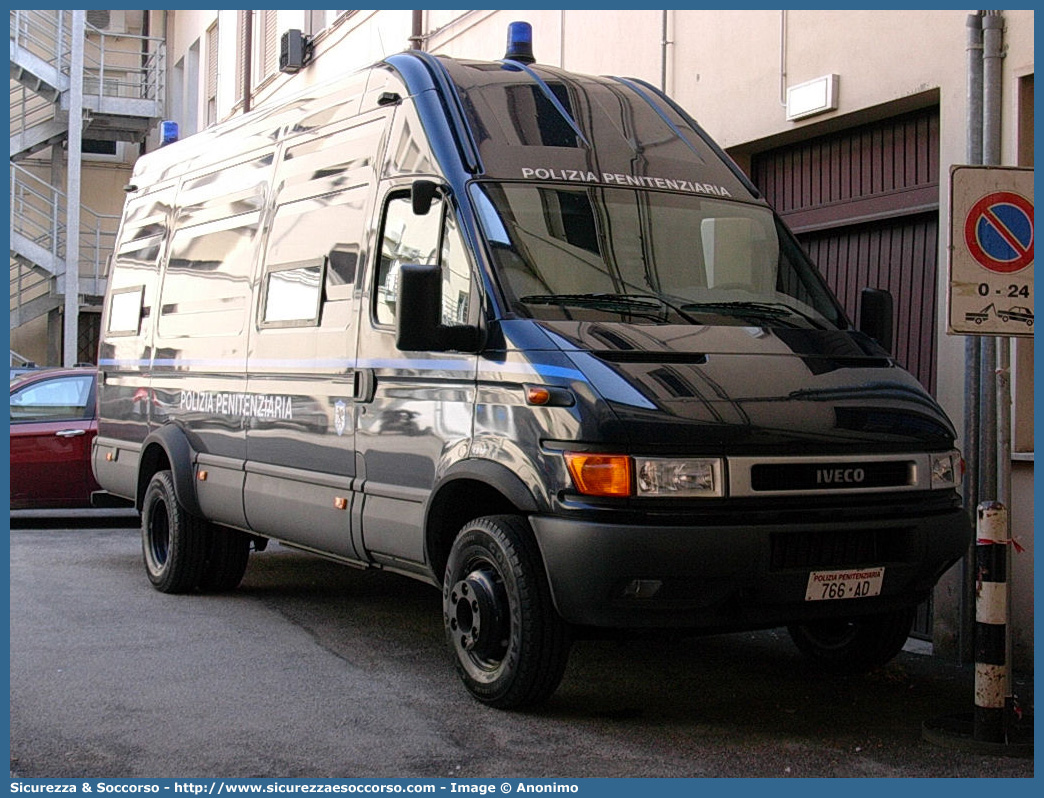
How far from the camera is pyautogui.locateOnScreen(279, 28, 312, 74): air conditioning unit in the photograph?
18.9 m

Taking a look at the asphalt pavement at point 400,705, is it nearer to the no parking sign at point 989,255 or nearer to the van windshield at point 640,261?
the van windshield at point 640,261

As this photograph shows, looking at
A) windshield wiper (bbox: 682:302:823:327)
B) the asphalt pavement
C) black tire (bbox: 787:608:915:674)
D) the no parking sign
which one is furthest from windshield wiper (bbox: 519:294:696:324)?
black tire (bbox: 787:608:915:674)

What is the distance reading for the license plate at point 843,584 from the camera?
581 cm

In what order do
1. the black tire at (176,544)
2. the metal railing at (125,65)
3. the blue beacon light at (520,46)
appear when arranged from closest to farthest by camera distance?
1. the blue beacon light at (520,46)
2. the black tire at (176,544)
3. the metal railing at (125,65)

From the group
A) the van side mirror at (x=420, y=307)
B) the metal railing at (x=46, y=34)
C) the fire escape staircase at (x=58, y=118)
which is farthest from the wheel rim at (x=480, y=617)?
the metal railing at (x=46, y=34)

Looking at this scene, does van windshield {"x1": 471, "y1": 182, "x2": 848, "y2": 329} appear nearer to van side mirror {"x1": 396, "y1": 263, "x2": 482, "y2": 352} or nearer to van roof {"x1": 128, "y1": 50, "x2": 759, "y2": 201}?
van roof {"x1": 128, "y1": 50, "x2": 759, "y2": 201}

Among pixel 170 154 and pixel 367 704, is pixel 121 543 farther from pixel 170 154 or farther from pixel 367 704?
pixel 367 704

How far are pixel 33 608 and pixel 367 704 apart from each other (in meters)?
3.25

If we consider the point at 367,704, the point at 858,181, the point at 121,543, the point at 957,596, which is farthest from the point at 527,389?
the point at 121,543

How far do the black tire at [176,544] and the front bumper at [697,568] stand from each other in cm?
411

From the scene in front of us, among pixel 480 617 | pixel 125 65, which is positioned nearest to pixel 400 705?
pixel 480 617

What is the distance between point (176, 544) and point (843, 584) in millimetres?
4914

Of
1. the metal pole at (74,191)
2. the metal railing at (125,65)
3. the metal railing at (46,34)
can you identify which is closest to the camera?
the metal pole at (74,191)

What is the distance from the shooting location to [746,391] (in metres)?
5.85
